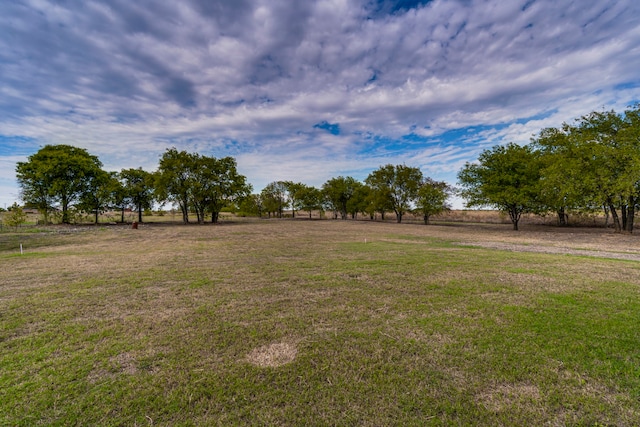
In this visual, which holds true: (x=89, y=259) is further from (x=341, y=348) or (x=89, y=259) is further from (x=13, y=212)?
(x=13, y=212)

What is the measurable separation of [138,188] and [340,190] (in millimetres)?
44630

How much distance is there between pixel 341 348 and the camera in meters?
4.00

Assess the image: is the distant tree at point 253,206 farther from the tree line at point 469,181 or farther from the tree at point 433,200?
the tree at point 433,200

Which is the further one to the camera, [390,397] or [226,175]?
[226,175]

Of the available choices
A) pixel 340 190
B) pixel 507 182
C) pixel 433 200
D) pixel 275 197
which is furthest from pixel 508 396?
pixel 275 197

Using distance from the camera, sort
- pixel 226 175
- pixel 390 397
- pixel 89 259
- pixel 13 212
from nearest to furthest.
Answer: pixel 390 397 < pixel 89 259 < pixel 13 212 < pixel 226 175

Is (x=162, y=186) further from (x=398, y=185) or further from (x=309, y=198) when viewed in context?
(x=398, y=185)

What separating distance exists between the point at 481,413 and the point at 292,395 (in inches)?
82.2

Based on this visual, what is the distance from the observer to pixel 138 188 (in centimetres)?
4541

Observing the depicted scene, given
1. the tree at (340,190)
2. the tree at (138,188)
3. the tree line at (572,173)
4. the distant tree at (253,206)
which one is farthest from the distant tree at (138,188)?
the tree line at (572,173)

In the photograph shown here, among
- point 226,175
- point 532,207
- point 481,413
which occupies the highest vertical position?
point 226,175

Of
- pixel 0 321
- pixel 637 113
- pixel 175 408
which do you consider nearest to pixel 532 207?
pixel 637 113

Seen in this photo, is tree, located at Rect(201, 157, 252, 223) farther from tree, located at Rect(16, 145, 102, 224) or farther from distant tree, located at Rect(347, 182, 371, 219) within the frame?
distant tree, located at Rect(347, 182, 371, 219)

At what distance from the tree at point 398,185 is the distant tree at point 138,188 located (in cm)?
4364
